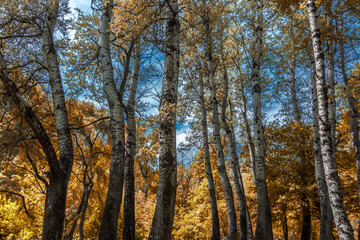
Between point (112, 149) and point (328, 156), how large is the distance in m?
4.48

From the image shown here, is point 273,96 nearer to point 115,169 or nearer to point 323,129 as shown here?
point 323,129

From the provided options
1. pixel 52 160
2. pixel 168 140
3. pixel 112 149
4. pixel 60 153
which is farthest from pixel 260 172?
pixel 52 160

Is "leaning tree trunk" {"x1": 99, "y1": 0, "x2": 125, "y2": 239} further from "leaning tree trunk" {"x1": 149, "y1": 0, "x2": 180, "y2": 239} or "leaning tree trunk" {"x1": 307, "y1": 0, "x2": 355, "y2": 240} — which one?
"leaning tree trunk" {"x1": 307, "y1": 0, "x2": 355, "y2": 240}

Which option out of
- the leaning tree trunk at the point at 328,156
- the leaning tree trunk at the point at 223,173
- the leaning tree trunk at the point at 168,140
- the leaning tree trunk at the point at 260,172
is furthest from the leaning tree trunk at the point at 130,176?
the leaning tree trunk at the point at 328,156

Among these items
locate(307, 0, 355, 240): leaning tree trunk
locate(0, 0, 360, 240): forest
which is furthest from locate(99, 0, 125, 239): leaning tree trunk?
locate(307, 0, 355, 240): leaning tree trunk

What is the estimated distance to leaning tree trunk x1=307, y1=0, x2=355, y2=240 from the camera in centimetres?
378

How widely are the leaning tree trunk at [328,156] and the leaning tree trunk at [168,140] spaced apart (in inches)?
119

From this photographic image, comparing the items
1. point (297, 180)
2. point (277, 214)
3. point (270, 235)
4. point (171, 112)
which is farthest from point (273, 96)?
point (171, 112)

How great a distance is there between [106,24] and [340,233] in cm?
673

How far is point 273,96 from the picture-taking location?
12.5 meters

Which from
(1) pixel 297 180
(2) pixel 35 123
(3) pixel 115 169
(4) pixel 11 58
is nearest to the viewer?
(2) pixel 35 123

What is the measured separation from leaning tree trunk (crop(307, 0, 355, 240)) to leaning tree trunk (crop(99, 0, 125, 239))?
13.8 feet

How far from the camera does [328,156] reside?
4.15 m

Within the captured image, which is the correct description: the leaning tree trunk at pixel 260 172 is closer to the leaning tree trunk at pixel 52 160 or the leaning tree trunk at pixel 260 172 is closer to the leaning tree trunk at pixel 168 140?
the leaning tree trunk at pixel 168 140
